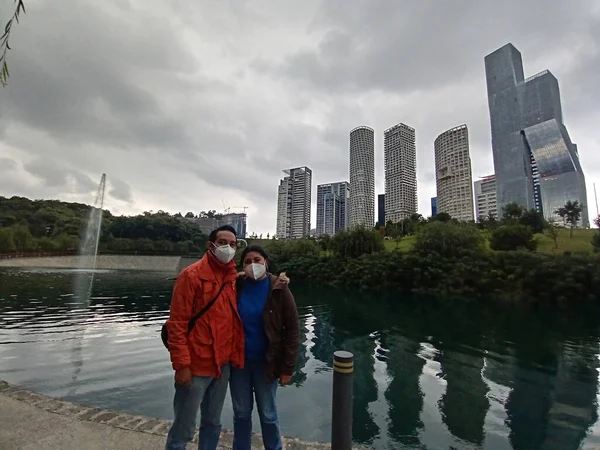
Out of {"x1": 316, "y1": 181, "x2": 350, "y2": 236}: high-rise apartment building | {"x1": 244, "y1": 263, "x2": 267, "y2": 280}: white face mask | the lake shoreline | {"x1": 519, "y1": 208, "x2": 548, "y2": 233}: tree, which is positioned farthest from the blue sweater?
{"x1": 316, "y1": 181, "x2": 350, "y2": 236}: high-rise apartment building

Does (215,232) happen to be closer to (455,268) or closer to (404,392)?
(404,392)

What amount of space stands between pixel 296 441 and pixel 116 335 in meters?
7.44

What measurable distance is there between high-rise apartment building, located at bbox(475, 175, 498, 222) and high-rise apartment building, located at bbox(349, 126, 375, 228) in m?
34.3

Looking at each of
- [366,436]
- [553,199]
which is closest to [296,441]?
[366,436]

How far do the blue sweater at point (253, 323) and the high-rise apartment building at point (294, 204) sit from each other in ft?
232

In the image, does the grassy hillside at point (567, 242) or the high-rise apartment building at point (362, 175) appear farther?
the high-rise apartment building at point (362, 175)

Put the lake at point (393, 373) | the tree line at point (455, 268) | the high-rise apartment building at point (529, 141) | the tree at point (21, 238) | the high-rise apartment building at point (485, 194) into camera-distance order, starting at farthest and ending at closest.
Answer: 1. the high-rise apartment building at point (485, 194)
2. the high-rise apartment building at point (529, 141)
3. the tree at point (21, 238)
4. the tree line at point (455, 268)
5. the lake at point (393, 373)

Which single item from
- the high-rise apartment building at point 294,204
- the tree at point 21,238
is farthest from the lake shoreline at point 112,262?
the high-rise apartment building at point 294,204

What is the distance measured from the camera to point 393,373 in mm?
6473

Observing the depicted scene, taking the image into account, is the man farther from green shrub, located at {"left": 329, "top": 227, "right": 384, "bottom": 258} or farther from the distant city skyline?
the distant city skyline

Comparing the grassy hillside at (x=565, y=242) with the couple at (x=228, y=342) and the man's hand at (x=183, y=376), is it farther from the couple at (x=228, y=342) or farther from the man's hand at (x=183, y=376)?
the man's hand at (x=183, y=376)

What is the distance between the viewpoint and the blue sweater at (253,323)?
6.95 feet

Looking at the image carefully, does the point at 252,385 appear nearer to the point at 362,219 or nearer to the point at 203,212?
the point at 362,219

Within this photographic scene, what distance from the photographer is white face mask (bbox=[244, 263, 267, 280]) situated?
2.20 meters
